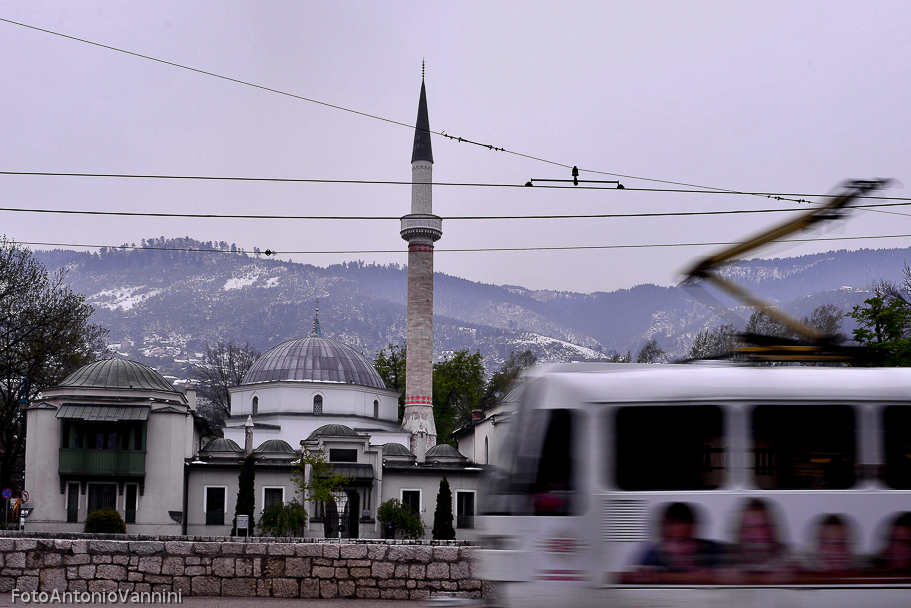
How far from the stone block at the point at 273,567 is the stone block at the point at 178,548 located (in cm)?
111

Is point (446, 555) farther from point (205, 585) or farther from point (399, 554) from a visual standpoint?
point (205, 585)

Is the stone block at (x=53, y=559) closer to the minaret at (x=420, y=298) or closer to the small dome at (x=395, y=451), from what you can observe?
the small dome at (x=395, y=451)

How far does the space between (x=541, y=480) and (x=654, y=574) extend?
1328mm

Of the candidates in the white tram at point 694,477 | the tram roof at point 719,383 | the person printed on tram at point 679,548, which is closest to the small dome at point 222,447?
the white tram at point 694,477

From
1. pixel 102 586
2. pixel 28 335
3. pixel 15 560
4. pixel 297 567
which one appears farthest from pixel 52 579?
pixel 28 335

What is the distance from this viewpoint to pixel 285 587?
1363 cm

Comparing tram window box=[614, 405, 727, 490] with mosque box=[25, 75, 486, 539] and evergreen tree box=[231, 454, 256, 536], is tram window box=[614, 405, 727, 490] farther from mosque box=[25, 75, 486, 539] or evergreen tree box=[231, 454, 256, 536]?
mosque box=[25, 75, 486, 539]

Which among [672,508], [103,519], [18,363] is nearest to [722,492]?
[672,508]

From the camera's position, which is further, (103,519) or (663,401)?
(103,519)

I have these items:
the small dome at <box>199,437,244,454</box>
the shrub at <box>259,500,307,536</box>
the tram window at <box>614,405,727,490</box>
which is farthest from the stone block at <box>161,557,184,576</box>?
the small dome at <box>199,437,244,454</box>

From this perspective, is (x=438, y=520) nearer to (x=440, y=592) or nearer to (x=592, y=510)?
(x=440, y=592)

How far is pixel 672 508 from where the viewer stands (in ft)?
28.5

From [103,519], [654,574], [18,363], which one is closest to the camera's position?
[654,574]

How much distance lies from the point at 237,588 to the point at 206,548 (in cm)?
74
